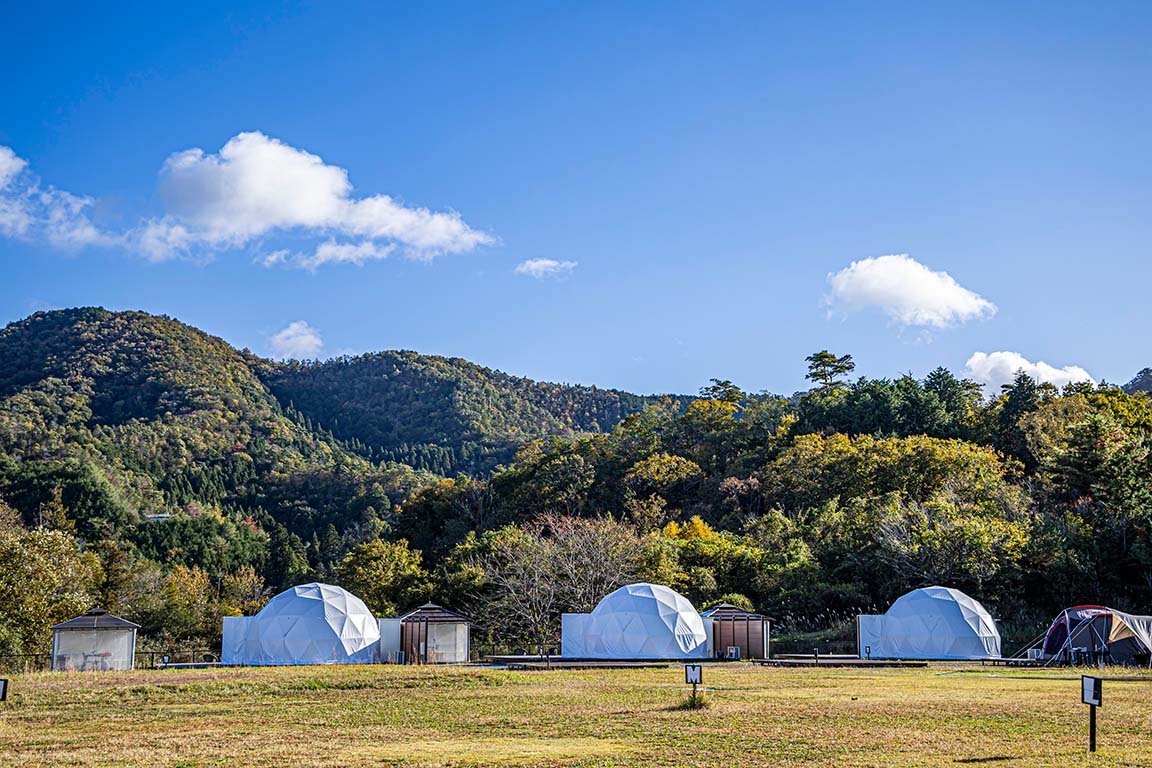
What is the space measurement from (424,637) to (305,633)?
4898 millimetres

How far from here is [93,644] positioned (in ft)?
114

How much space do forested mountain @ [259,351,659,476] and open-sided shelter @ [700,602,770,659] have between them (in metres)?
80.0

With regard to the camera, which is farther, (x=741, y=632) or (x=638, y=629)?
(x=741, y=632)

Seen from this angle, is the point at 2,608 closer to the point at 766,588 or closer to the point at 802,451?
the point at 766,588

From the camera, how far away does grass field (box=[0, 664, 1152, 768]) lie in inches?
→ 479

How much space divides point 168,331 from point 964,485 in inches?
4628

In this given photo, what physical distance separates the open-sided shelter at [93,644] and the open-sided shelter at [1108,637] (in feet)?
104

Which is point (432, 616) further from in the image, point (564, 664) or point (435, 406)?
point (435, 406)

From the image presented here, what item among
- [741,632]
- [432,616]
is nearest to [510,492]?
[432,616]

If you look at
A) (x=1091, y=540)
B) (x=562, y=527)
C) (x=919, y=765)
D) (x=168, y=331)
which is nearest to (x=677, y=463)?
(x=562, y=527)

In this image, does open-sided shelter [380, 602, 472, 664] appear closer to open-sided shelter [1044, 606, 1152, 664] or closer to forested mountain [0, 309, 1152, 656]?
forested mountain [0, 309, 1152, 656]

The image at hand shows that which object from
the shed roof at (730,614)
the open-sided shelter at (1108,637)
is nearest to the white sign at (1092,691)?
the open-sided shelter at (1108,637)

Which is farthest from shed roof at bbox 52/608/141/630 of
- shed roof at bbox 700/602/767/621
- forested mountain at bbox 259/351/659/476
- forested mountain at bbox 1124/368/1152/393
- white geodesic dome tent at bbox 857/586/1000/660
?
forested mountain at bbox 1124/368/1152/393

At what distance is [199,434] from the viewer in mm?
109250
